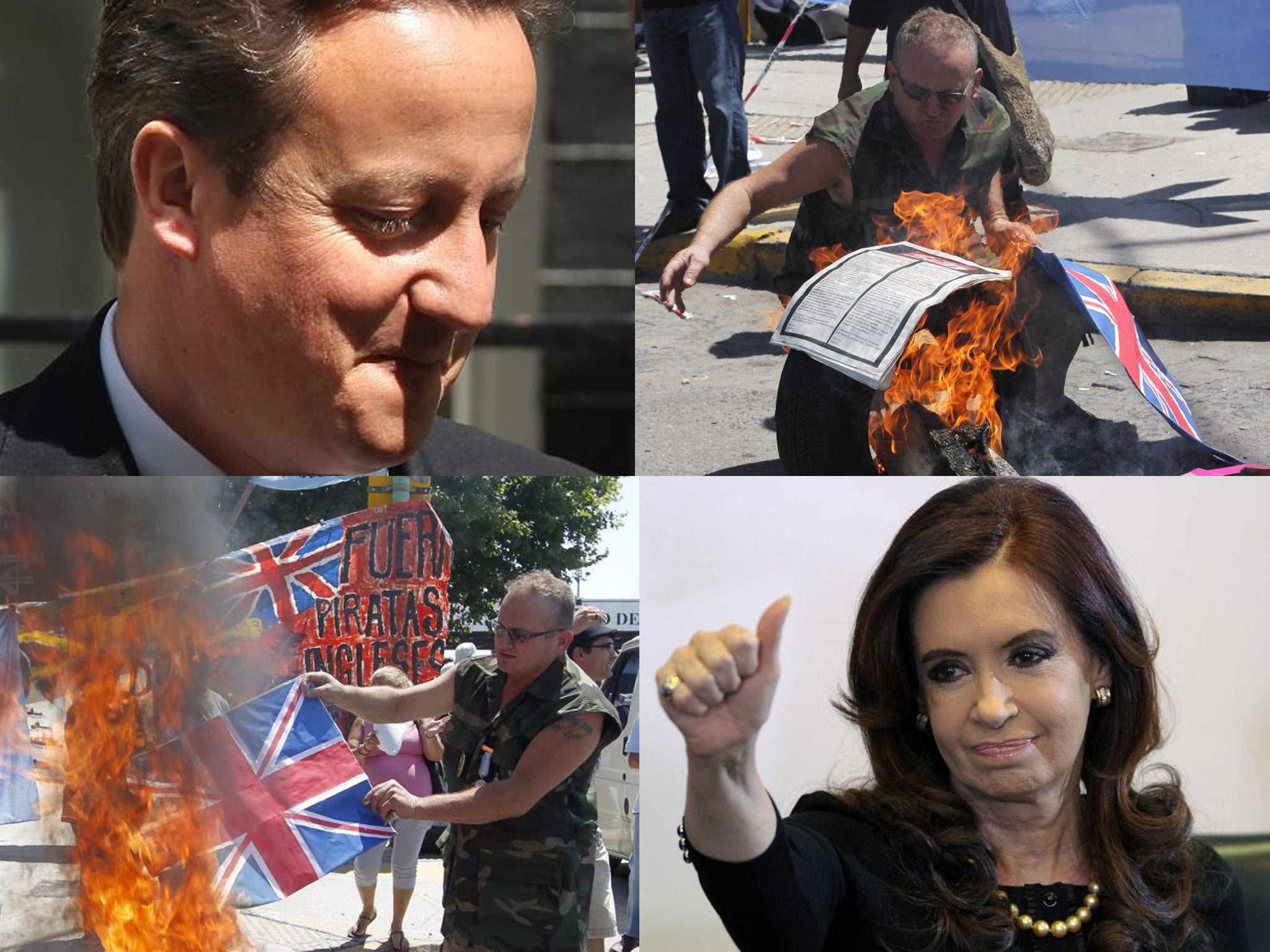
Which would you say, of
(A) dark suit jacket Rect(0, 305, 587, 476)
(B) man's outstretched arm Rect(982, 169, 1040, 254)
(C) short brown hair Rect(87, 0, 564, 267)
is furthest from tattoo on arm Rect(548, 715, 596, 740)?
(B) man's outstretched arm Rect(982, 169, 1040, 254)

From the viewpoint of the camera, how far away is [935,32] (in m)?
3.00

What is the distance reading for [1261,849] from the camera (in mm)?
2980

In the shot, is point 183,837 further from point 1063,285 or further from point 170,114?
point 1063,285

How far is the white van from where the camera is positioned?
2881 mm

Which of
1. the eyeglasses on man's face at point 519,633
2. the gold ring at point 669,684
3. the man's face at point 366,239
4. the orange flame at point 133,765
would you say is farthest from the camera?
the eyeglasses on man's face at point 519,633

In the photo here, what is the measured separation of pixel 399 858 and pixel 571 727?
16.4 inches

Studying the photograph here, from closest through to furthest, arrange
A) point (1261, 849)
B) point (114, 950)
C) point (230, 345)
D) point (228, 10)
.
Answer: point (228, 10)
point (230, 345)
point (114, 950)
point (1261, 849)

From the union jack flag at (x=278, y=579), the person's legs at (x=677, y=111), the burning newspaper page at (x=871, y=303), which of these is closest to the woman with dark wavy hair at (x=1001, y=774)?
the burning newspaper page at (x=871, y=303)

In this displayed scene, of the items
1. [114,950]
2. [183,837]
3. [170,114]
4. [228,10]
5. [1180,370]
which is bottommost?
[114,950]

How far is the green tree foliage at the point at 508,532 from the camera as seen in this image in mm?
2895

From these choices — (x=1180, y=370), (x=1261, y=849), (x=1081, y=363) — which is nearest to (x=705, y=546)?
(x=1081, y=363)

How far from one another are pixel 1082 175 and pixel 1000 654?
1.31 meters

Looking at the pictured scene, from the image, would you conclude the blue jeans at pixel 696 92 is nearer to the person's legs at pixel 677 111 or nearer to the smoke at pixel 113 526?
the person's legs at pixel 677 111

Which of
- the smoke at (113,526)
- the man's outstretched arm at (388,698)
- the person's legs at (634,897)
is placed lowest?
the person's legs at (634,897)
